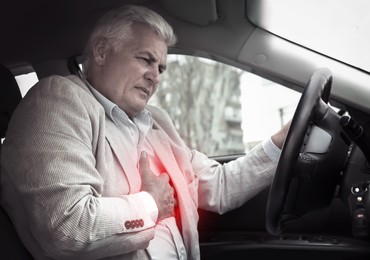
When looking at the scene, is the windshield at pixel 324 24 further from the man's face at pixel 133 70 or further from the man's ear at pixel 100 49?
the man's ear at pixel 100 49

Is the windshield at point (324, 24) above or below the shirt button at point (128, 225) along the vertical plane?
above

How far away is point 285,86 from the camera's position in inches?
72.6

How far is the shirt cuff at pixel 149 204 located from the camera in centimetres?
144

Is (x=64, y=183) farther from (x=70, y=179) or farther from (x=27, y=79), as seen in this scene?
(x=27, y=79)

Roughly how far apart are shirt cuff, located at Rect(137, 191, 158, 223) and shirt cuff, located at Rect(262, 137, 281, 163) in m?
0.53

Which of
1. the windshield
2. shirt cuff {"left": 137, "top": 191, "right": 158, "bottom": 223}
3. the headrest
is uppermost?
the windshield

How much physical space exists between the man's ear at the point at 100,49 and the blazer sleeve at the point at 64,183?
0.95ft

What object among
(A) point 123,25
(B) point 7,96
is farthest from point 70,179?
(A) point 123,25

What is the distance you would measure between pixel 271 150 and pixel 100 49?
655 mm

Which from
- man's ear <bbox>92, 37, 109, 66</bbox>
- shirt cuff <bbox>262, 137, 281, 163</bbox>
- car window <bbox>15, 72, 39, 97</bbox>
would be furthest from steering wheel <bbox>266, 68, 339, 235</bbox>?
car window <bbox>15, 72, 39, 97</bbox>

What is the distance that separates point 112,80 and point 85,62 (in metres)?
0.17

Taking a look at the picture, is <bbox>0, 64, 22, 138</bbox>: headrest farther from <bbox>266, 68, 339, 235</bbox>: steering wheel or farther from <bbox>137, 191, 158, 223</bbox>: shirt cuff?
<bbox>266, 68, 339, 235</bbox>: steering wheel

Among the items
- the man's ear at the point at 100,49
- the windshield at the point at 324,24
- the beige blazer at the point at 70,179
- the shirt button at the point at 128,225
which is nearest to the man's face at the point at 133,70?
the man's ear at the point at 100,49

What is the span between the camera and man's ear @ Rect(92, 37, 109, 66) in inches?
69.4
